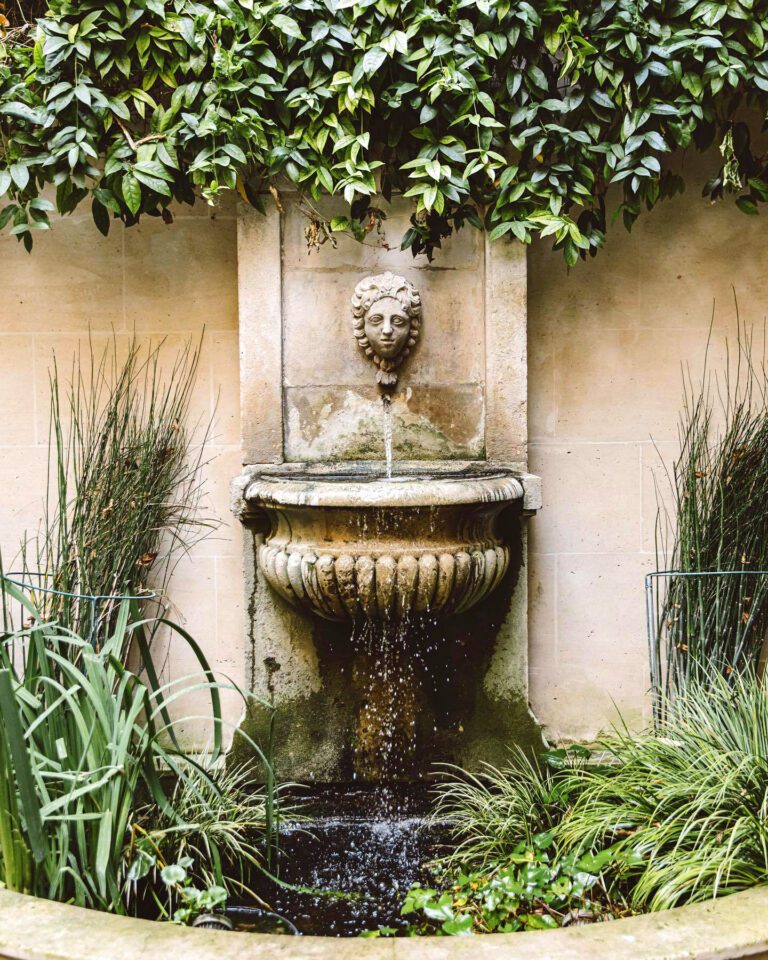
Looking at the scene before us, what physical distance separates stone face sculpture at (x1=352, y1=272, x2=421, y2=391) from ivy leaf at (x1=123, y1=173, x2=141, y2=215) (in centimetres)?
74

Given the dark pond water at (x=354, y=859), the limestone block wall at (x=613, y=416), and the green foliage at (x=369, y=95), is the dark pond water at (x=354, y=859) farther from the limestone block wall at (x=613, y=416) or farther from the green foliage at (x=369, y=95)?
the green foliage at (x=369, y=95)

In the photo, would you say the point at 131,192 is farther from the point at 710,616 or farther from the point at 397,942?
the point at 710,616

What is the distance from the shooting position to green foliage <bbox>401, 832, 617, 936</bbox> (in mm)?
1670

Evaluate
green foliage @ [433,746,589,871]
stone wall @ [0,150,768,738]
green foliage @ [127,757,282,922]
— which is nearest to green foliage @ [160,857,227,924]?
green foliage @ [127,757,282,922]

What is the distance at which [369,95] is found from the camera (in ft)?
7.89

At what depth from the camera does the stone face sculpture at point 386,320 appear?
102 inches

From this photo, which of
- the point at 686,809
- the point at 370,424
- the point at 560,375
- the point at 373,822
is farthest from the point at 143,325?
the point at 686,809

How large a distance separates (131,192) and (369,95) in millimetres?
785

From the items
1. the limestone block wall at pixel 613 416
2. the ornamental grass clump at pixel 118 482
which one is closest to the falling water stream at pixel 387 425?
the limestone block wall at pixel 613 416

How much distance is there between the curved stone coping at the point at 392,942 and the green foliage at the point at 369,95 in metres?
1.88

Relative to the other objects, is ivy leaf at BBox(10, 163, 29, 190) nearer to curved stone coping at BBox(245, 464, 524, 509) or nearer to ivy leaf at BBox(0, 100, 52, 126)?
ivy leaf at BBox(0, 100, 52, 126)

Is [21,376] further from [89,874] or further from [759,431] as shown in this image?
[759,431]

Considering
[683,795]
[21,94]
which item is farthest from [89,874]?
[21,94]

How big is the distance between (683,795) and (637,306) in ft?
5.70
